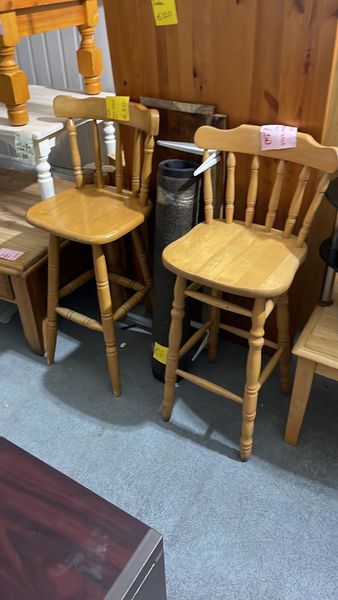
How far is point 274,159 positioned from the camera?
4.93 feet

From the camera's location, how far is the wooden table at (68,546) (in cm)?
84

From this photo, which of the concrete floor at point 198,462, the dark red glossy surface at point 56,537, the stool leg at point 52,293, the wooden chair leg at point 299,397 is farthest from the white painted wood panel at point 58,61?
the dark red glossy surface at point 56,537

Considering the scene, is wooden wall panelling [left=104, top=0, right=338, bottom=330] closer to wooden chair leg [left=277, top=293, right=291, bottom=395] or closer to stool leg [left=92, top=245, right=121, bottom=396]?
wooden chair leg [left=277, top=293, right=291, bottom=395]

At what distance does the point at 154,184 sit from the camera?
1.79 m

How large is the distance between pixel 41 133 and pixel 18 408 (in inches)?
37.6

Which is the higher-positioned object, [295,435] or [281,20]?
[281,20]

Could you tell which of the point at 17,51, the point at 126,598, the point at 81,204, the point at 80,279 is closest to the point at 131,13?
the point at 81,204

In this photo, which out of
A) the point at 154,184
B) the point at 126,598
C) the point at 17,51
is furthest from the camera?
the point at 17,51

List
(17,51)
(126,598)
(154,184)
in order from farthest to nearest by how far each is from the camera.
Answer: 1. (17,51)
2. (154,184)
3. (126,598)

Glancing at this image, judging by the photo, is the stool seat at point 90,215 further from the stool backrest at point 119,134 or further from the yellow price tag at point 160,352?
the yellow price tag at point 160,352

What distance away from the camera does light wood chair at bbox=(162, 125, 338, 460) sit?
4.20ft

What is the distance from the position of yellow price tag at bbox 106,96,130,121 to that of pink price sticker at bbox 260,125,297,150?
45cm

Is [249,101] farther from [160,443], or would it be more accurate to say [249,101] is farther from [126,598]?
[126,598]

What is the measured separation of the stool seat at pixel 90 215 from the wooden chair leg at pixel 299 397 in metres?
0.65
